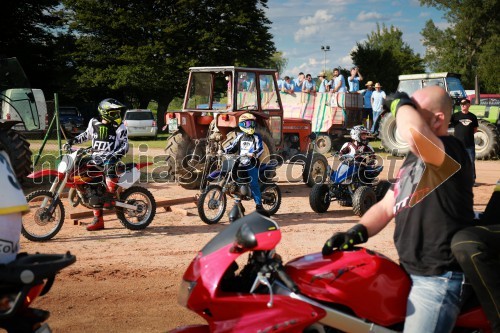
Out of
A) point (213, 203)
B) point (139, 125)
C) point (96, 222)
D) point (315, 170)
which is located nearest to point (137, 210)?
point (96, 222)

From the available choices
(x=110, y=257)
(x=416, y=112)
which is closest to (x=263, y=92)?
(x=110, y=257)

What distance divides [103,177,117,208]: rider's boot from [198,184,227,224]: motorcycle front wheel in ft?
4.41

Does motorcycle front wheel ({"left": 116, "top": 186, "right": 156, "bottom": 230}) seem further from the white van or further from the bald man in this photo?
the bald man

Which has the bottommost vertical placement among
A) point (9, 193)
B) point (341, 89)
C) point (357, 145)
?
point (357, 145)

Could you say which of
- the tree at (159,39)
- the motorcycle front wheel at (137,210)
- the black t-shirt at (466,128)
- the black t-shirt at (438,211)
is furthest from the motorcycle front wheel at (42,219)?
the tree at (159,39)

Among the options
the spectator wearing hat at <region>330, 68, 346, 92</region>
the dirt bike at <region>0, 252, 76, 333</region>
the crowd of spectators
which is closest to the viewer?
the dirt bike at <region>0, 252, 76, 333</region>

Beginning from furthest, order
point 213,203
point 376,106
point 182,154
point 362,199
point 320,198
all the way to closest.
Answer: point 376,106
point 182,154
point 320,198
point 362,199
point 213,203

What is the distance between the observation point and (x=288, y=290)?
284 centimetres

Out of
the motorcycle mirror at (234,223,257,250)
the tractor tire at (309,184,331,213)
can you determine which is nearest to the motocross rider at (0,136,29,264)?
the motorcycle mirror at (234,223,257,250)

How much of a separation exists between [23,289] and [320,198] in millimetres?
7633

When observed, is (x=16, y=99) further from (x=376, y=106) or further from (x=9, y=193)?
(x=376, y=106)

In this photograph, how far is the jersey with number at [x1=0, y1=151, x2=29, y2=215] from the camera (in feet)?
8.80

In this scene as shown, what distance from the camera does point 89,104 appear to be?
41344 millimetres

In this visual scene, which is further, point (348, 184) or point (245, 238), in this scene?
point (348, 184)
